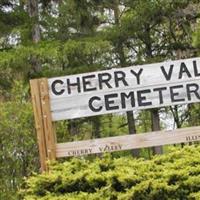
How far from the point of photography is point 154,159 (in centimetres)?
428

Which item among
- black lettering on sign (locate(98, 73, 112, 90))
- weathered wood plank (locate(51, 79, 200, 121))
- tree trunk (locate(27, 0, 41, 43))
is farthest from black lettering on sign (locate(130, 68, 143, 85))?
tree trunk (locate(27, 0, 41, 43))

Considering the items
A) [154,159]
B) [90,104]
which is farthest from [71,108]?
[154,159]

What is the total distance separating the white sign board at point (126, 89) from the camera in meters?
5.38

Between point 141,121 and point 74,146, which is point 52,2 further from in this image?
point 74,146

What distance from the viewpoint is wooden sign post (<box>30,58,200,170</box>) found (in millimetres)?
5363

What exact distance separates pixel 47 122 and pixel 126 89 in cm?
80

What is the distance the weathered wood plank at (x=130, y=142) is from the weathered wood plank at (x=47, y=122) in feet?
0.19

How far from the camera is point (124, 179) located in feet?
12.3

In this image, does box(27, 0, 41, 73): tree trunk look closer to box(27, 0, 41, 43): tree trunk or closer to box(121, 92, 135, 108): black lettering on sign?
box(27, 0, 41, 43): tree trunk

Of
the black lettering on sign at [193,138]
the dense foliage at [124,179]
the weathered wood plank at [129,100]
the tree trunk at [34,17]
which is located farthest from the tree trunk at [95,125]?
the dense foliage at [124,179]

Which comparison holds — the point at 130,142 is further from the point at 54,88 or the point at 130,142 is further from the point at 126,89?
the point at 54,88

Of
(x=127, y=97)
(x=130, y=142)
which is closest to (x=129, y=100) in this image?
(x=127, y=97)

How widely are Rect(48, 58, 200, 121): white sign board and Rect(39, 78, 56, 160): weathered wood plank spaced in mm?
56

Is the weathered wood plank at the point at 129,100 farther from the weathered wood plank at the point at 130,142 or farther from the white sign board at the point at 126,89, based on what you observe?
the weathered wood plank at the point at 130,142
